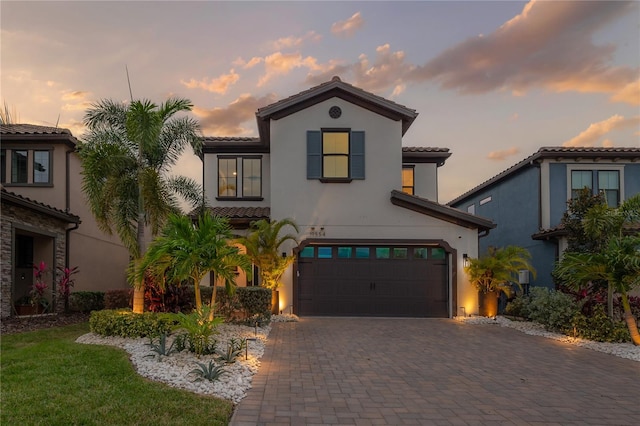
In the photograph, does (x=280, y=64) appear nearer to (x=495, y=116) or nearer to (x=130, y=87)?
(x=130, y=87)

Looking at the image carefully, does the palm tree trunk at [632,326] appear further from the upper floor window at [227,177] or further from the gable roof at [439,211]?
the upper floor window at [227,177]

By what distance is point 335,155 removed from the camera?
47.4 ft

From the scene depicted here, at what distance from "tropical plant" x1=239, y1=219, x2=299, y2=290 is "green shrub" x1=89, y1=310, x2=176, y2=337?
172 inches

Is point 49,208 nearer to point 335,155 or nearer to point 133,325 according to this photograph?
point 133,325

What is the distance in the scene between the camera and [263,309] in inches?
452

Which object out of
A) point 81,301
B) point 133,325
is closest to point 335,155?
point 133,325

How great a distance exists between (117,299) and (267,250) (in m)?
4.59

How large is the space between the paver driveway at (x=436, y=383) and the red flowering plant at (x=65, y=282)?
25.4 feet

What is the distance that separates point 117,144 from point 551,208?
1534cm

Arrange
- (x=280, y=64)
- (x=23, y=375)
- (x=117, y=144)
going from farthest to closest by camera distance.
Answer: (x=280, y=64)
(x=117, y=144)
(x=23, y=375)

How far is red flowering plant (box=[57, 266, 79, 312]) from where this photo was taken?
12844mm

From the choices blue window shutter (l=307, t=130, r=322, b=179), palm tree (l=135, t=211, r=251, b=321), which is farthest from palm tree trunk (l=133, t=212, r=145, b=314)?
blue window shutter (l=307, t=130, r=322, b=179)

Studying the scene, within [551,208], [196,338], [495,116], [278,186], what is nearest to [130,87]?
[278,186]

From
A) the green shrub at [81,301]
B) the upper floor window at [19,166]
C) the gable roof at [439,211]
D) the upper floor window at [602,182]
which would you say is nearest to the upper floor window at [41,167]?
the upper floor window at [19,166]
